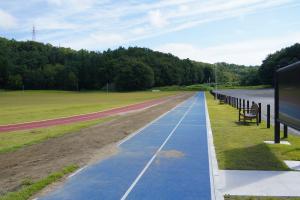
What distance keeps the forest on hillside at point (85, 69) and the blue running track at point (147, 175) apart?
118 metres

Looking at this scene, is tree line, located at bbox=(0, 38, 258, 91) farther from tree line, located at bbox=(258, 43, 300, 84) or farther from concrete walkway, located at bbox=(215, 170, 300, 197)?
concrete walkway, located at bbox=(215, 170, 300, 197)

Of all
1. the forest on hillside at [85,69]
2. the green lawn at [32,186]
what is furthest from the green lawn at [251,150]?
the forest on hillside at [85,69]

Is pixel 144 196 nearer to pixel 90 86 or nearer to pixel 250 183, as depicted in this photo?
pixel 250 183

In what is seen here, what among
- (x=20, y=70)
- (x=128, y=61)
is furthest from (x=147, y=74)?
(x=20, y=70)

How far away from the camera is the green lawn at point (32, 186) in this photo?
7.33 metres

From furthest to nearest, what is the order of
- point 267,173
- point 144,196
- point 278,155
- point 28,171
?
1. point 278,155
2. point 28,171
3. point 267,173
4. point 144,196

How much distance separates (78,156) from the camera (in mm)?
11391

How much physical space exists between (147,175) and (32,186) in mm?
2392

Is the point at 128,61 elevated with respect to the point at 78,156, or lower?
elevated

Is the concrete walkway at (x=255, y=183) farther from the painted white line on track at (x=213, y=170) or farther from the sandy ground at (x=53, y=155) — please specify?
the sandy ground at (x=53, y=155)

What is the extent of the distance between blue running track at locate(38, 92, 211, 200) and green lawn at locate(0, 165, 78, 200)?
32 centimetres

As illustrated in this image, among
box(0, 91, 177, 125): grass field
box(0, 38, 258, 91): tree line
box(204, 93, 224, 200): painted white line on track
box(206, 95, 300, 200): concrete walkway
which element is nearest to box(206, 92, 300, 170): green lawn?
box(204, 93, 224, 200): painted white line on track

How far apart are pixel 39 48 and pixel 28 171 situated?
6073 inches

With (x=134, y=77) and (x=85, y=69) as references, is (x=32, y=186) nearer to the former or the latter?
(x=134, y=77)
